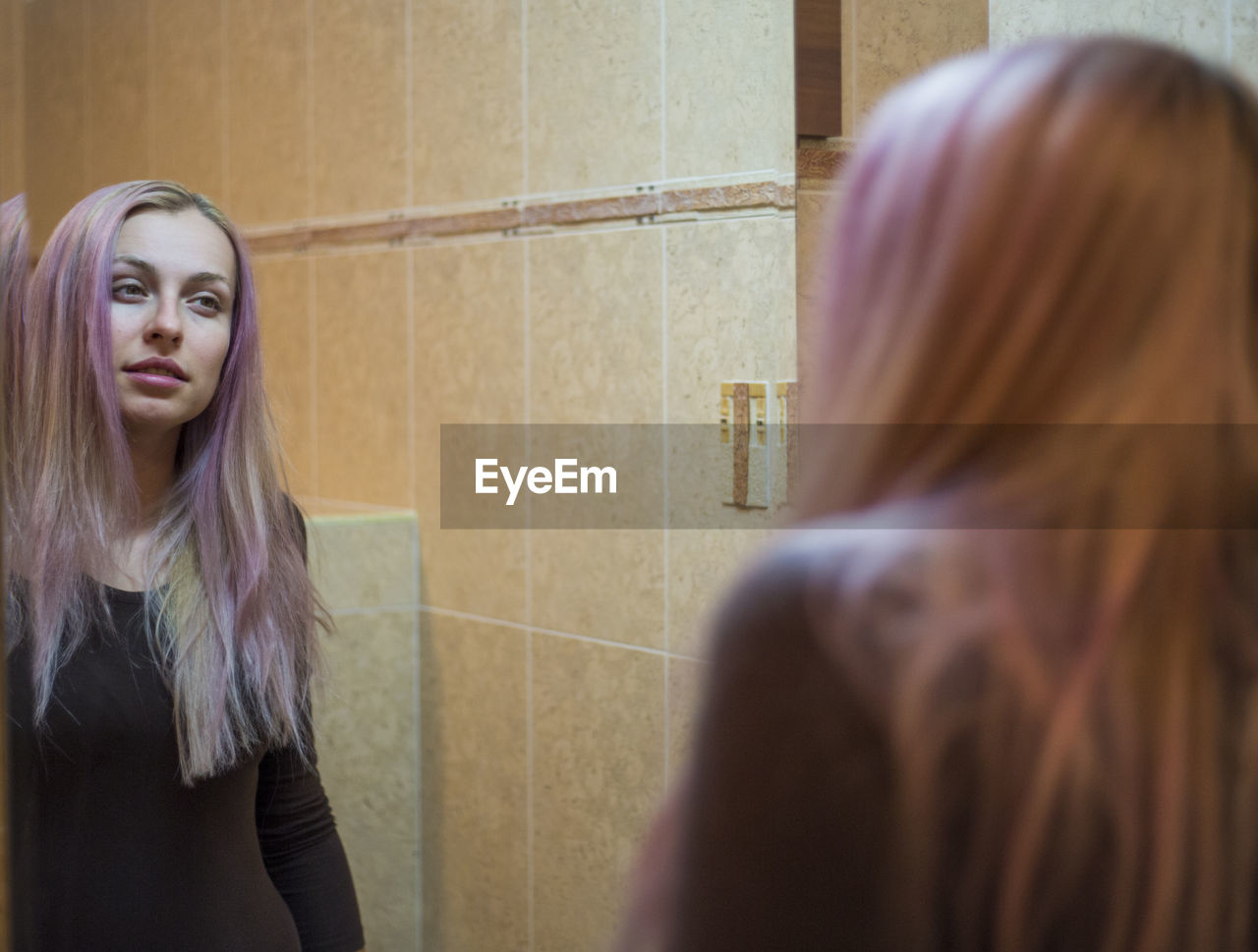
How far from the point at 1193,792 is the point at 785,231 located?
17.0 inches

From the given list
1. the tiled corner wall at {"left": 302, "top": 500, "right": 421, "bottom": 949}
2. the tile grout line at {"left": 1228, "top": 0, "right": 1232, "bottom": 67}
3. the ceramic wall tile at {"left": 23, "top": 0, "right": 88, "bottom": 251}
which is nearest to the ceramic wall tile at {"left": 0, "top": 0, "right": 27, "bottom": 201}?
the ceramic wall tile at {"left": 23, "top": 0, "right": 88, "bottom": 251}

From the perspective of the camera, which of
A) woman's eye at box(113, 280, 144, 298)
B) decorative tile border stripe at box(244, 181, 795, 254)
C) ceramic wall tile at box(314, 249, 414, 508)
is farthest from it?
ceramic wall tile at box(314, 249, 414, 508)

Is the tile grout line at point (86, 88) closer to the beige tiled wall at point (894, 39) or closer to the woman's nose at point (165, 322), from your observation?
the woman's nose at point (165, 322)

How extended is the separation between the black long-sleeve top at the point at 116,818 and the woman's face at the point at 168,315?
0.10 meters

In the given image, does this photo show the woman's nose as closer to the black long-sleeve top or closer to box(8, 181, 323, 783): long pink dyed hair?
box(8, 181, 323, 783): long pink dyed hair

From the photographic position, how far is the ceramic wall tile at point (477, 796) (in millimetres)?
780

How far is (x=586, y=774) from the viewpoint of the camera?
29.4 inches

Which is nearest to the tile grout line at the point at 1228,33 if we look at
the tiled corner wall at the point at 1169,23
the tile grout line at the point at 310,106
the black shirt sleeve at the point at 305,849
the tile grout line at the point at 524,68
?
the tiled corner wall at the point at 1169,23

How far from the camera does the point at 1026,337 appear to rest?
294 mm

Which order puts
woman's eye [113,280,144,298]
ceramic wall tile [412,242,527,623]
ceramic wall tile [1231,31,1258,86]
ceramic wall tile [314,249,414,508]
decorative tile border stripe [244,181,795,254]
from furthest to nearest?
ceramic wall tile [314,249,414,508], ceramic wall tile [412,242,527,623], decorative tile border stripe [244,181,795,254], woman's eye [113,280,144,298], ceramic wall tile [1231,31,1258,86]

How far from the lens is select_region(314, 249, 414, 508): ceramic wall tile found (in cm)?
91

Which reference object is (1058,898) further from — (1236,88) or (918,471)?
(1236,88)

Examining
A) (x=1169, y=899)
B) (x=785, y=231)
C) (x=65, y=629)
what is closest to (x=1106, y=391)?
(x=1169, y=899)

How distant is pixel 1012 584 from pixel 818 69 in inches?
16.4
